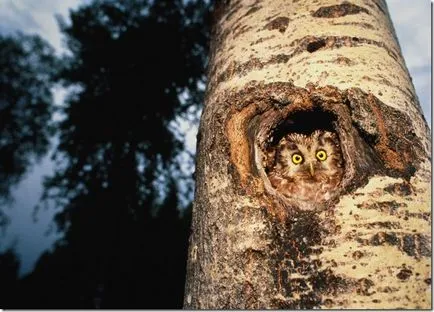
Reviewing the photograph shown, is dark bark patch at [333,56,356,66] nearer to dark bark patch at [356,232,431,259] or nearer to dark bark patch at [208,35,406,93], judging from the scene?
dark bark patch at [208,35,406,93]

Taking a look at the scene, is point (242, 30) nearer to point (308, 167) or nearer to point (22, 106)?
point (308, 167)

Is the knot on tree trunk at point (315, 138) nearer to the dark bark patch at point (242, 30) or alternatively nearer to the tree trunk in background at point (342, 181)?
the tree trunk in background at point (342, 181)

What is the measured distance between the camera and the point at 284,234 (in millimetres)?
630

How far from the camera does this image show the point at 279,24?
2.93 feet

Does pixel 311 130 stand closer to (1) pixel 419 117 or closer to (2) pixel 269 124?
(2) pixel 269 124

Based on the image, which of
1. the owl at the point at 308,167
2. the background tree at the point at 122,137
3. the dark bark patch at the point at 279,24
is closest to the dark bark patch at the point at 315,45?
the dark bark patch at the point at 279,24

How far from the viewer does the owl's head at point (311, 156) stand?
75cm

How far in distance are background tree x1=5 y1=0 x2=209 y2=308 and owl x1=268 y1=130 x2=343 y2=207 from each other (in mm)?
7810

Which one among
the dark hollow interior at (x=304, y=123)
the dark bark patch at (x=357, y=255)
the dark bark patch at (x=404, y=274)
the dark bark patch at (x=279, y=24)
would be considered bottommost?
the dark bark patch at (x=404, y=274)

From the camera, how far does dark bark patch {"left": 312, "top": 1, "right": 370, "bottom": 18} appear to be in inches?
34.3

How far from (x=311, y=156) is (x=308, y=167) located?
1.2 inches

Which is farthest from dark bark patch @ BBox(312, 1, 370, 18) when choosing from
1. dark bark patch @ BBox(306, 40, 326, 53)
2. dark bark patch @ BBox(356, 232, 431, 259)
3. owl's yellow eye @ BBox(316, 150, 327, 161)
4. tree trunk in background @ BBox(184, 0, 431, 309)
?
dark bark patch @ BBox(356, 232, 431, 259)

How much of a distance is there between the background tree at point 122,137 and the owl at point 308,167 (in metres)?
7.81

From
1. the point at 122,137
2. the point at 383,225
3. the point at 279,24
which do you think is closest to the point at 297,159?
the point at 383,225
